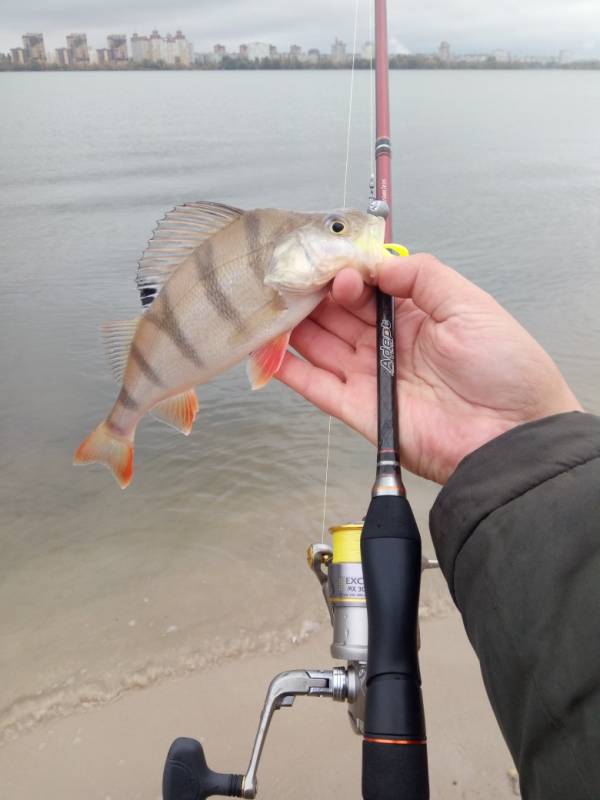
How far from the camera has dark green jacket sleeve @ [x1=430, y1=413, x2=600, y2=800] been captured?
1.02 metres

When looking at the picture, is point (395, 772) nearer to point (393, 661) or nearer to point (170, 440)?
point (393, 661)

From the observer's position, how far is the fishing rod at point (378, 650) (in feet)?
4.26

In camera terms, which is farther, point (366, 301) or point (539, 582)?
point (366, 301)

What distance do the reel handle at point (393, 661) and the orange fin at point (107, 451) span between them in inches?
40.4

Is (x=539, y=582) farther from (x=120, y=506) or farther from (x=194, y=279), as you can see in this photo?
(x=120, y=506)

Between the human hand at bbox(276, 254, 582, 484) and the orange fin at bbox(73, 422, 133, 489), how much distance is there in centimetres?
65

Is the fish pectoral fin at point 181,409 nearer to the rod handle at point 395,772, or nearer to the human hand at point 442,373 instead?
the human hand at point 442,373

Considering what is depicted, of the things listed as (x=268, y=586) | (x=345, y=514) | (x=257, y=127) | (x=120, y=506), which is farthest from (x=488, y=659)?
(x=257, y=127)

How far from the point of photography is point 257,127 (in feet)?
84.3

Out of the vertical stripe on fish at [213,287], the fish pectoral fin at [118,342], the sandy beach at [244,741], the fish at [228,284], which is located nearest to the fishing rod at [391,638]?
the fish at [228,284]

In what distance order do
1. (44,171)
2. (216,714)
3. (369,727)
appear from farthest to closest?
(44,171) < (216,714) < (369,727)

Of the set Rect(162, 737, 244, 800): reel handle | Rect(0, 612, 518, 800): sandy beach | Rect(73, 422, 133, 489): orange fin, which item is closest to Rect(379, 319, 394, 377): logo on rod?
Rect(73, 422, 133, 489): orange fin

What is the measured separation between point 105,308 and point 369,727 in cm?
687

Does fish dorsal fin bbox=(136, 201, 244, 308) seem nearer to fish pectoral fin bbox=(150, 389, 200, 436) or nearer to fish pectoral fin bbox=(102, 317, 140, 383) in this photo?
fish pectoral fin bbox=(102, 317, 140, 383)
